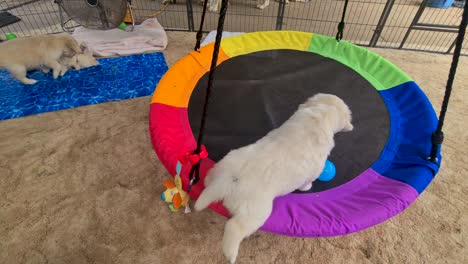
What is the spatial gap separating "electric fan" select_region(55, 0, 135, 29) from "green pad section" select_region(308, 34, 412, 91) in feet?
5.63

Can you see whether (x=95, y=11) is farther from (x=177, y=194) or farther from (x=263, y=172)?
(x=263, y=172)

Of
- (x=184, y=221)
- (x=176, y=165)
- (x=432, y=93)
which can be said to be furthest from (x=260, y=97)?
(x=432, y=93)

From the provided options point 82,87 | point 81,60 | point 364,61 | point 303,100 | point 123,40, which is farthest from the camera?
point 123,40

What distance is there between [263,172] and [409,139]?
0.93 metres

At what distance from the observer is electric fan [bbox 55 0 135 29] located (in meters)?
2.17

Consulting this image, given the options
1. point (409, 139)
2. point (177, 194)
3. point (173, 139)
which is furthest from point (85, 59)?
point (409, 139)

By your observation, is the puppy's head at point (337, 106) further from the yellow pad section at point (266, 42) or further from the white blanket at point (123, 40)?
the white blanket at point (123, 40)

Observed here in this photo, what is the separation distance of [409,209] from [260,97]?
3.34 feet

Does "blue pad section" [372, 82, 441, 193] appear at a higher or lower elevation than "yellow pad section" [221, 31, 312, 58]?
lower

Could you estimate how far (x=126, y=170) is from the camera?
1463 millimetres

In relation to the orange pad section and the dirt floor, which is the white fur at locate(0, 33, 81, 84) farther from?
the orange pad section

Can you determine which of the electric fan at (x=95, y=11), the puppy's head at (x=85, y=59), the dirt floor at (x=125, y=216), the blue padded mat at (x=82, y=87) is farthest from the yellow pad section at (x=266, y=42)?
the puppy's head at (x=85, y=59)

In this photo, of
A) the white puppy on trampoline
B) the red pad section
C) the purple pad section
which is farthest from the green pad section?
the red pad section

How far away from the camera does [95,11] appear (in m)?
2.22
